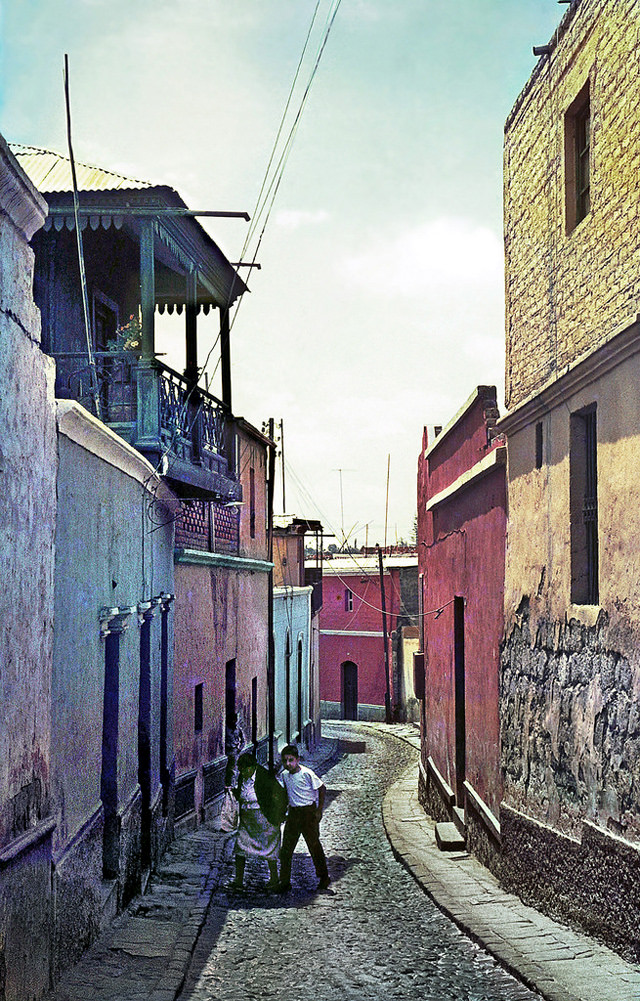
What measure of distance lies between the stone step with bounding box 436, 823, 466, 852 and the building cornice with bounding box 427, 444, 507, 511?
391 centimetres

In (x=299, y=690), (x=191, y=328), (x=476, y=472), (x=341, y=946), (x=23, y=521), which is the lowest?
(x=299, y=690)

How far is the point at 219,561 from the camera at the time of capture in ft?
47.7

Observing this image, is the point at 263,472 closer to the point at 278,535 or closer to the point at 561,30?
the point at 278,535

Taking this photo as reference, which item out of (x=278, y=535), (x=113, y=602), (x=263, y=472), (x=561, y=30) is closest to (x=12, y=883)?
(x=113, y=602)

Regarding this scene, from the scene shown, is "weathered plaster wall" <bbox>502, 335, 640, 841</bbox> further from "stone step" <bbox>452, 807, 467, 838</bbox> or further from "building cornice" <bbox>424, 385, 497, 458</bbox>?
"stone step" <bbox>452, 807, 467, 838</bbox>

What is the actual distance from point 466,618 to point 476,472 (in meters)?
2.13

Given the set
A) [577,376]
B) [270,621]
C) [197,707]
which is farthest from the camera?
[270,621]

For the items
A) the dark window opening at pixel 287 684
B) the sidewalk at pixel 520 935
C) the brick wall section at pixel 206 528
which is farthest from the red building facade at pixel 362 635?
the sidewalk at pixel 520 935

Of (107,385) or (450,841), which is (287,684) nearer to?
(450,841)

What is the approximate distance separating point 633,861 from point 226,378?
9.04 meters

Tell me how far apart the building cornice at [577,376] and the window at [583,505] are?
0.88 ft

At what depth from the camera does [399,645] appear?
119 ft

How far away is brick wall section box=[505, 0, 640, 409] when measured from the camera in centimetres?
663

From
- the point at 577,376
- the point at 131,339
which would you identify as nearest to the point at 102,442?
the point at 577,376
